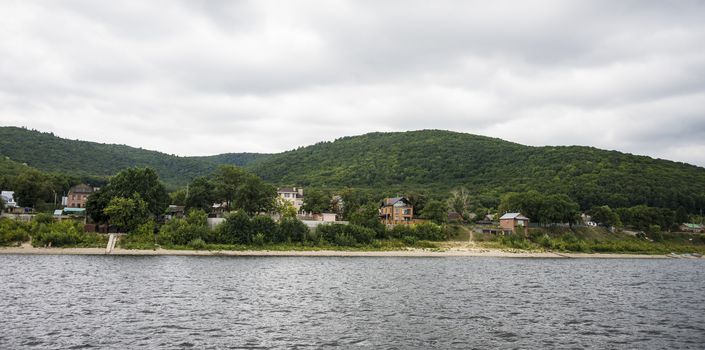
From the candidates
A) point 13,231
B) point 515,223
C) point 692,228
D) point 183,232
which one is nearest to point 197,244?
point 183,232

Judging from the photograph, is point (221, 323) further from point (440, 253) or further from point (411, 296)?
point (440, 253)

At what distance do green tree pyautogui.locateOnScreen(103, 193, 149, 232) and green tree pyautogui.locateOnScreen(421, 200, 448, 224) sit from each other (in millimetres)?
58779

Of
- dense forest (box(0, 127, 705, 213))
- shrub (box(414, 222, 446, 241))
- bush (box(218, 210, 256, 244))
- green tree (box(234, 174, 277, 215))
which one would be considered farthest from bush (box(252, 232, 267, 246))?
dense forest (box(0, 127, 705, 213))

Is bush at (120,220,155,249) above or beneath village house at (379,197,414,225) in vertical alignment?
beneath

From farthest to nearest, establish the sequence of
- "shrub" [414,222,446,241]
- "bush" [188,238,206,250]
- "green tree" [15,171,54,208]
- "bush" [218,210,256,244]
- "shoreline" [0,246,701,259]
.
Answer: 1. "green tree" [15,171,54,208]
2. "shrub" [414,222,446,241]
3. "bush" [218,210,256,244]
4. "bush" [188,238,206,250]
5. "shoreline" [0,246,701,259]

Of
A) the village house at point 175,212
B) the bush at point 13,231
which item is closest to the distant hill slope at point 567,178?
the village house at point 175,212

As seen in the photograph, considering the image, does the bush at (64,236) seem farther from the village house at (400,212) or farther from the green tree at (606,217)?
the green tree at (606,217)

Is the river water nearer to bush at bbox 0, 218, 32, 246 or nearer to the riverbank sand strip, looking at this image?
the riverbank sand strip

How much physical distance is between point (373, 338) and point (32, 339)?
62.7ft

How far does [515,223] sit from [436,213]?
57.9 ft

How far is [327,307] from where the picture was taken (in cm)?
3972

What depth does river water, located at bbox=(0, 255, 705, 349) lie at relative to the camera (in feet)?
98.3

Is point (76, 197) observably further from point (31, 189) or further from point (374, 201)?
point (374, 201)

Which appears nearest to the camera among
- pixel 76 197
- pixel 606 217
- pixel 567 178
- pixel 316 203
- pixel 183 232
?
pixel 183 232
